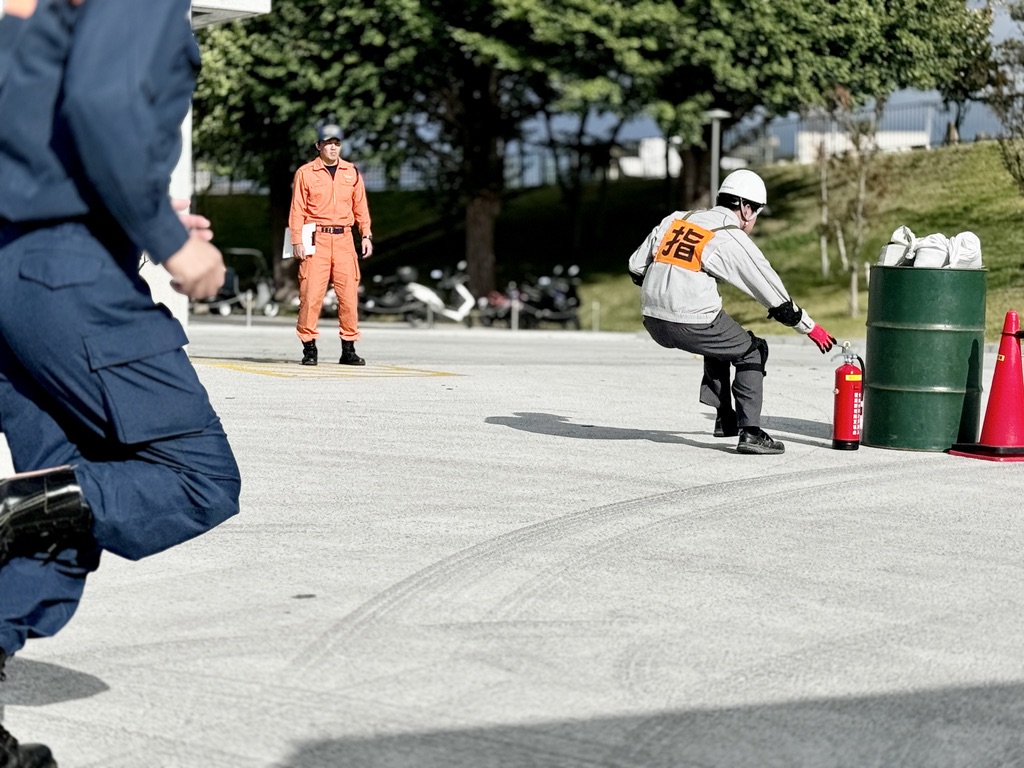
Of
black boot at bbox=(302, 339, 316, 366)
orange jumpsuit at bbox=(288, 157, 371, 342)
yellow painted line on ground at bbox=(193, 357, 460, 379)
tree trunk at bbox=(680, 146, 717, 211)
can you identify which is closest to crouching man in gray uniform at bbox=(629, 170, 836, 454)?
yellow painted line on ground at bbox=(193, 357, 460, 379)

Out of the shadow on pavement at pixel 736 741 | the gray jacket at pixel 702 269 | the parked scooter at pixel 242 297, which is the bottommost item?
the parked scooter at pixel 242 297

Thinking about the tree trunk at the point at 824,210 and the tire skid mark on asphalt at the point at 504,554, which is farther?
the tree trunk at the point at 824,210

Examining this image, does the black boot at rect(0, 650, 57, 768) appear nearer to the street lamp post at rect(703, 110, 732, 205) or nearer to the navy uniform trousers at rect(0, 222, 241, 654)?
the navy uniform trousers at rect(0, 222, 241, 654)

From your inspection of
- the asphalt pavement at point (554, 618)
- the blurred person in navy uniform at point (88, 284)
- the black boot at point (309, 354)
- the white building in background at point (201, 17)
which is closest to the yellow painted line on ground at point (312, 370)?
the black boot at point (309, 354)

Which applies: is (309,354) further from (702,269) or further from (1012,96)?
(1012,96)

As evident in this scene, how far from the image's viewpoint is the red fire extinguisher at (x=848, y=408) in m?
9.80

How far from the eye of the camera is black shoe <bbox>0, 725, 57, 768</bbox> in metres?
3.58

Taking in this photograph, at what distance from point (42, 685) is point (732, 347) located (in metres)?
5.65

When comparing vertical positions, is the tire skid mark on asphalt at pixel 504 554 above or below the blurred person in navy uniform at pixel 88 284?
below

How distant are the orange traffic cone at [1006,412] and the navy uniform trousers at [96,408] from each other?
6.54 m

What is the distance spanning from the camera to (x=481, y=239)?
37219 millimetres

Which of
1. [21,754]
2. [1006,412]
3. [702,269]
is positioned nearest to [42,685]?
[21,754]

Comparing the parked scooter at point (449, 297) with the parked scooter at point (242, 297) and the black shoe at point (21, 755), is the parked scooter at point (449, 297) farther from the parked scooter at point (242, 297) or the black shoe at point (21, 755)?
the black shoe at point (21, 755)

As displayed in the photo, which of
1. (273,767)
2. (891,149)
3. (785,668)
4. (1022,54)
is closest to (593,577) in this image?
(785,668)
